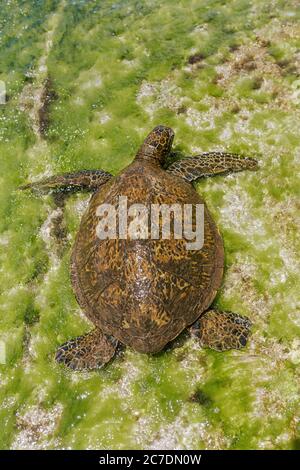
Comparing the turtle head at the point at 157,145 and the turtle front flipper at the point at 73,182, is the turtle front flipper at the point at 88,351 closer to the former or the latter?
the turtle front flipper at the point at 73,182

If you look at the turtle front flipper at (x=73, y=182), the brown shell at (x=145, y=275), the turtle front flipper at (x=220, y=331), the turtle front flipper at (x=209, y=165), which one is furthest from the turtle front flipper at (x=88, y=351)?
the turtle front flipper at (x=209, y=165)

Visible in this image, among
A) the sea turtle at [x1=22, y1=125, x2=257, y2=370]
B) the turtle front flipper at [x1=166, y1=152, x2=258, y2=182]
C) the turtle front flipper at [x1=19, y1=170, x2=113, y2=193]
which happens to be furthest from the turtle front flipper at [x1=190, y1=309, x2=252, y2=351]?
the turtle front flipper at [x1=19, y1=170, x2=113, y2=193]

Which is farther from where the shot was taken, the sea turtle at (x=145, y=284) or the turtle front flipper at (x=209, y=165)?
the turtle front flipper at (x=209, y=165)

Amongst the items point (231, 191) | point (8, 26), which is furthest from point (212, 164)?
point (8, 26)

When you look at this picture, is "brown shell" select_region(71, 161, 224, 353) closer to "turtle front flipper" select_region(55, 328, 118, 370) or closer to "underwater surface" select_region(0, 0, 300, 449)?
"turtle front flipper" select_region(55, 328, 118, 370)

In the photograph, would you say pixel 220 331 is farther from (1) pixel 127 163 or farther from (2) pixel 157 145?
(1) pixel 127 163
